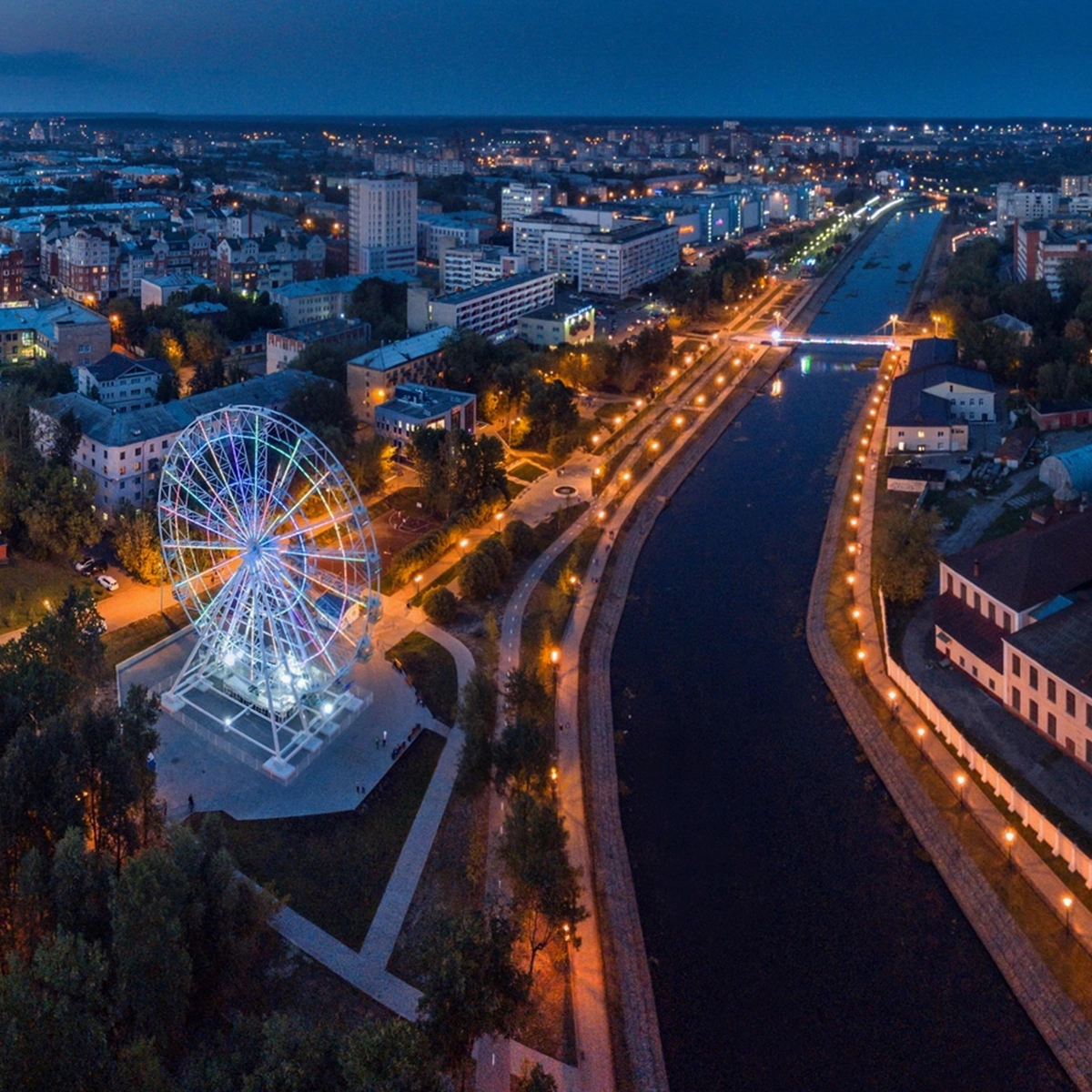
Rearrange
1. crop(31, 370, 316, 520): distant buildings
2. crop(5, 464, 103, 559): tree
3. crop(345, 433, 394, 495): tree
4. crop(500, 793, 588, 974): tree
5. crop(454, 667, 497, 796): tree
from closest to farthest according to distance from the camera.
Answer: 1. crop(500, 793, 588, 974): tree
2. crop(454, 667, 497, 796): tree
3. crop(5, 464, 103, 559): tree
4. crop(31, 370, 316, 520): distant buildings
5. crop(345, 433, 394, 495): tree

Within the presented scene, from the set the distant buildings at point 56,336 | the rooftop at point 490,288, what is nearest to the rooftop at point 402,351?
the rooftop at point 490,288

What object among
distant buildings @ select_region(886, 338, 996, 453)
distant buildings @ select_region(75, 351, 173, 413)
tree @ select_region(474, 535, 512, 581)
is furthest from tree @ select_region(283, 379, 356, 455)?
distant buildings @ select_region(886, 338, 996, 453)

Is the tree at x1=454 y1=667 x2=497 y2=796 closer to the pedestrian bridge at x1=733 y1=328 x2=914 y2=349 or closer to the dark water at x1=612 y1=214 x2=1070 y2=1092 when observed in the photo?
the dark water at x1=612 y1=214 x2=1070 y2=1092

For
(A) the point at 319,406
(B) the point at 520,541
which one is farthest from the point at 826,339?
(B) the point at 520,541

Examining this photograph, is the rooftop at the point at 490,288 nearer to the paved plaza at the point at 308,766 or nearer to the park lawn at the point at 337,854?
the paved plaza at the point at 308,766

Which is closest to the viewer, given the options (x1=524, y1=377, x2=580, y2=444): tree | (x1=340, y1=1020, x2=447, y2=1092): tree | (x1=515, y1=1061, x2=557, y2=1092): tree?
(x1=340, y1=1020, x2=447, y2=1092): tree

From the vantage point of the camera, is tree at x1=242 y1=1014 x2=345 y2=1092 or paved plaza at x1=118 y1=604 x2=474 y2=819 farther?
paved plaza at x1=118 y1=604 x2=474 y2=819
